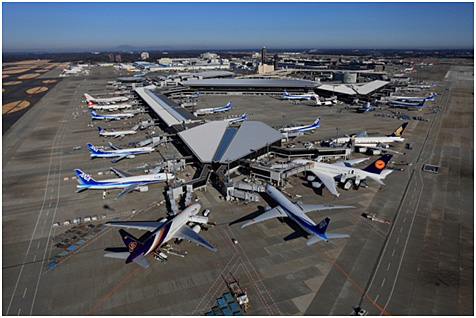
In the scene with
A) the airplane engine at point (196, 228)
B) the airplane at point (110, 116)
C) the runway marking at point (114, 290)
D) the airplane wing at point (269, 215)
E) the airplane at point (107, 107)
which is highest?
the airplane at point (107, 107)

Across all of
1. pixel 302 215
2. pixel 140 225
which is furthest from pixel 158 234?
pixel 302 215

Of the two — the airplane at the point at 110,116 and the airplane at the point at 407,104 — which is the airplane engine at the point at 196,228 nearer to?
the airplane at the point at 110,116

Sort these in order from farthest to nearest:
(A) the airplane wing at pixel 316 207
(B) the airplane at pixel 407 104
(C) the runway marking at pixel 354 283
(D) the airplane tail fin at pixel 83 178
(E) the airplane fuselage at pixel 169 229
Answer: (B) the airplane at pixel 407 104
(D) the airplane tail fin at pixel 83 178
(A) the airplane wing at pixel 316 207
(E) the airplane fuselage at pixel 169 229
(C) the runway marking at pixel 354 283

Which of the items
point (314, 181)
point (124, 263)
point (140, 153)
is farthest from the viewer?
point (140, 153)

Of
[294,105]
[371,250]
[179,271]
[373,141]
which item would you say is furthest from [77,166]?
[294,105]

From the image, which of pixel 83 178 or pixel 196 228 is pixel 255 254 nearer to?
pixel 196 228

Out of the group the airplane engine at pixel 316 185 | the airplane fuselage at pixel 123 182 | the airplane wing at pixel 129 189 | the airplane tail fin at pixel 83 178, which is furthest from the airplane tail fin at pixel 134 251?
the airplane engine at pixel 316 185

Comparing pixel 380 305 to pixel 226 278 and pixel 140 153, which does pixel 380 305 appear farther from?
pixel 140 153

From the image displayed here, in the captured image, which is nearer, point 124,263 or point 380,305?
point 380,305
